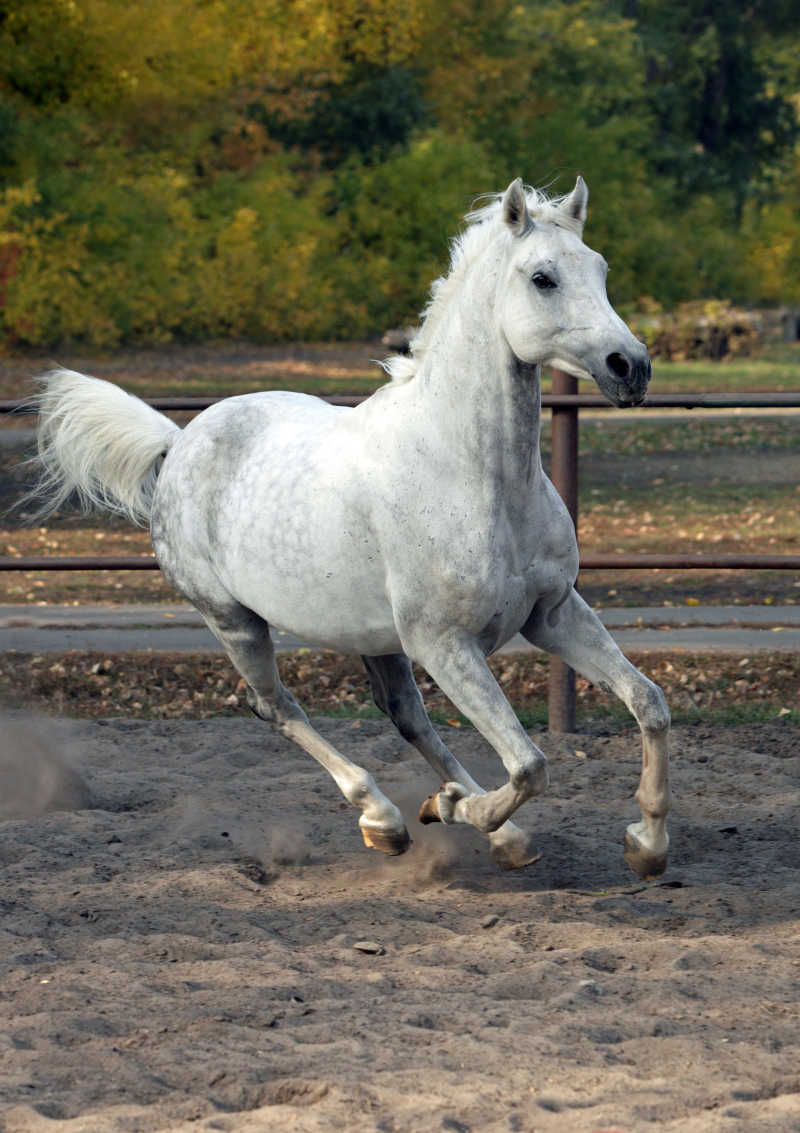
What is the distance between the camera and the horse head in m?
3.79

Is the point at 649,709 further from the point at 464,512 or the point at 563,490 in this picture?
the point at 563,490

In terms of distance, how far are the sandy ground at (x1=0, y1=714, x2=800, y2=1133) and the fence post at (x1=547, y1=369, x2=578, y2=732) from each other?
0.45 metres

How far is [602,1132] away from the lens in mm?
2869

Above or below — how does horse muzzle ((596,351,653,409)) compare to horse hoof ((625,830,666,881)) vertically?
above

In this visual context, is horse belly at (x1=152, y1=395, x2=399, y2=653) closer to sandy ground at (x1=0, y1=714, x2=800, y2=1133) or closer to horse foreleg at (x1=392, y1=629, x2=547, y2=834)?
→ horse foreleg at (x1=392, y1=629, x2=547, y2=834)

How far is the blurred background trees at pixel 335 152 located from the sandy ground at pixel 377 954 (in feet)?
53.4

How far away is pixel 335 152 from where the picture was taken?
33.7m

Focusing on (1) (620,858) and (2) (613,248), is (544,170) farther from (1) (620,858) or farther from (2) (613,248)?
(1) (620,858)

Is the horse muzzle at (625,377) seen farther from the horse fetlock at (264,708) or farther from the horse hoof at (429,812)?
the horse fetlock at (264,708)

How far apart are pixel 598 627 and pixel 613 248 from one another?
1191 inches

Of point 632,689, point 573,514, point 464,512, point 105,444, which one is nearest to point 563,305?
point 464,512

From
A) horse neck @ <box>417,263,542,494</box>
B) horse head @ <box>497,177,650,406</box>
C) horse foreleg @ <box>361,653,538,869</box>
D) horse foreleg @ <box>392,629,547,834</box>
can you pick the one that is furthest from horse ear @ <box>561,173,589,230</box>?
horse foreleg @ <box>361,653,538,869</box>

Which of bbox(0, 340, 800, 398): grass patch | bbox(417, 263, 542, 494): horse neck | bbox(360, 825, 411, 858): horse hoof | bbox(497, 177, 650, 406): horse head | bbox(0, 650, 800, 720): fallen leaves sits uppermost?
bbox(497, 177, 650, 406): horse head

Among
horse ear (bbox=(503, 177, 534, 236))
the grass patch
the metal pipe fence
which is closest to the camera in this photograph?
horse ear (bbox=(503, 177, 534, 236))
